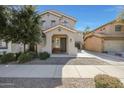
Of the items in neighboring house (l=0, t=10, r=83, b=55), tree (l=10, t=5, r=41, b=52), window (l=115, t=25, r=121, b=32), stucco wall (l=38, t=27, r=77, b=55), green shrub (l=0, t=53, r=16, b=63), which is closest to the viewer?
green shrub (l=0, t=53, r=16, b=63)

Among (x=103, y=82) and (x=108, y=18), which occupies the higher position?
(x=108, y=18)

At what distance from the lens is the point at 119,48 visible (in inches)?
1080

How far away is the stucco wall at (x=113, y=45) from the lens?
2733 centimetres

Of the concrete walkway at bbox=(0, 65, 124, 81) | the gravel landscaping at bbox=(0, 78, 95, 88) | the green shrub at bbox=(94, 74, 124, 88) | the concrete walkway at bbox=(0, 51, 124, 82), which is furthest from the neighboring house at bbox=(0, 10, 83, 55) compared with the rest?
the green shrub at bbox=(94, 74, 124, 88)

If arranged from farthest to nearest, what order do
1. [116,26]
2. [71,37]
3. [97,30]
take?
[97,30] → [116,26] → [71,37]

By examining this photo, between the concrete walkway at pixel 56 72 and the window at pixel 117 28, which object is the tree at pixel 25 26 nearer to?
the concrete walkway at pixel 56 72

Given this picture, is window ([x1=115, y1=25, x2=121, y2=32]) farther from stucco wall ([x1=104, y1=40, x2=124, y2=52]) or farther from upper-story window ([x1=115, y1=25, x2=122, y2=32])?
stucco wall ([x1=104, y1=40, x2=124, y2=52])

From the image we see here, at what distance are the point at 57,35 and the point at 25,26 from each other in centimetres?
745

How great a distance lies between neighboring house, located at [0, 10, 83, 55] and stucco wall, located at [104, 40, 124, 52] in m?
5.13

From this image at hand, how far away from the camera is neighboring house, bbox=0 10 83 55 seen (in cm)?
2080

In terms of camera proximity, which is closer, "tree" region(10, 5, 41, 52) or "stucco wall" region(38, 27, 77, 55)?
"tree" region(10, 5, 41, 52)
